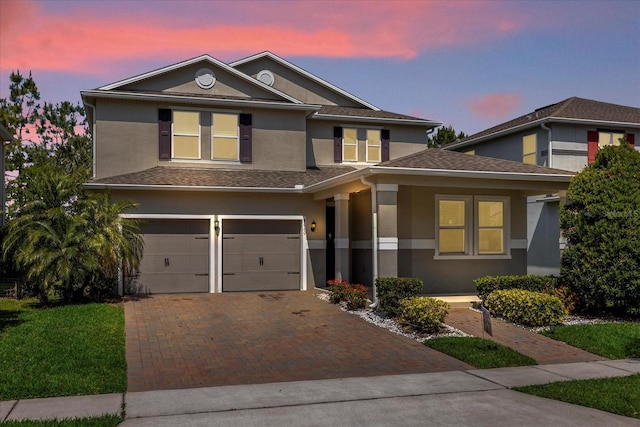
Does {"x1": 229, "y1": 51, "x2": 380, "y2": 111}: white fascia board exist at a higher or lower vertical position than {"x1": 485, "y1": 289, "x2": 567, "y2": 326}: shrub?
higher

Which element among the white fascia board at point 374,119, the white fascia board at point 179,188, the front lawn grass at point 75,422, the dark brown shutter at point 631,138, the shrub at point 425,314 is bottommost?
the front lawn grass at point 75,422

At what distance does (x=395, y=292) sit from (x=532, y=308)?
113 inches

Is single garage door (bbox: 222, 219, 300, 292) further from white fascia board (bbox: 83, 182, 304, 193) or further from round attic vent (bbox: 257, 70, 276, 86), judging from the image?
round attic vent (bbox: 257, 70, 276, 86)

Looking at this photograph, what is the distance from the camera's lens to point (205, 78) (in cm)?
1939

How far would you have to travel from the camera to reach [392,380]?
8.11 metres

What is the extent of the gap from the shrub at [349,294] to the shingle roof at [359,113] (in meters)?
8.50

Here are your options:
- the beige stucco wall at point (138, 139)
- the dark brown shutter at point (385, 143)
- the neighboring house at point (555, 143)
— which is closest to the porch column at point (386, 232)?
the beige stucco wall at point (138, 139)

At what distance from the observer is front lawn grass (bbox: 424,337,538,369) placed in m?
9.25

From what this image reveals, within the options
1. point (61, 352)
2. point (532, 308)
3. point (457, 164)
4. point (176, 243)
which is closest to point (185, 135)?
point (176, 243)

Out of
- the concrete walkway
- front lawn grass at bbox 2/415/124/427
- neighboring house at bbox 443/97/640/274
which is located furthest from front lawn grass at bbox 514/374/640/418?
neighboring house at bbox 443/97/640/274

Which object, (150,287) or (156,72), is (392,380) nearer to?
(150,287)

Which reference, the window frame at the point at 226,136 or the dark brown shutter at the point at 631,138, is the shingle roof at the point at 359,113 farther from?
the dark brown shutter at the point at 631,138

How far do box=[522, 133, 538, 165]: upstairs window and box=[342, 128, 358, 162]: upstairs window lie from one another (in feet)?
26.4

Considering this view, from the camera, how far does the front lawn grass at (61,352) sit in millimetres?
7504
